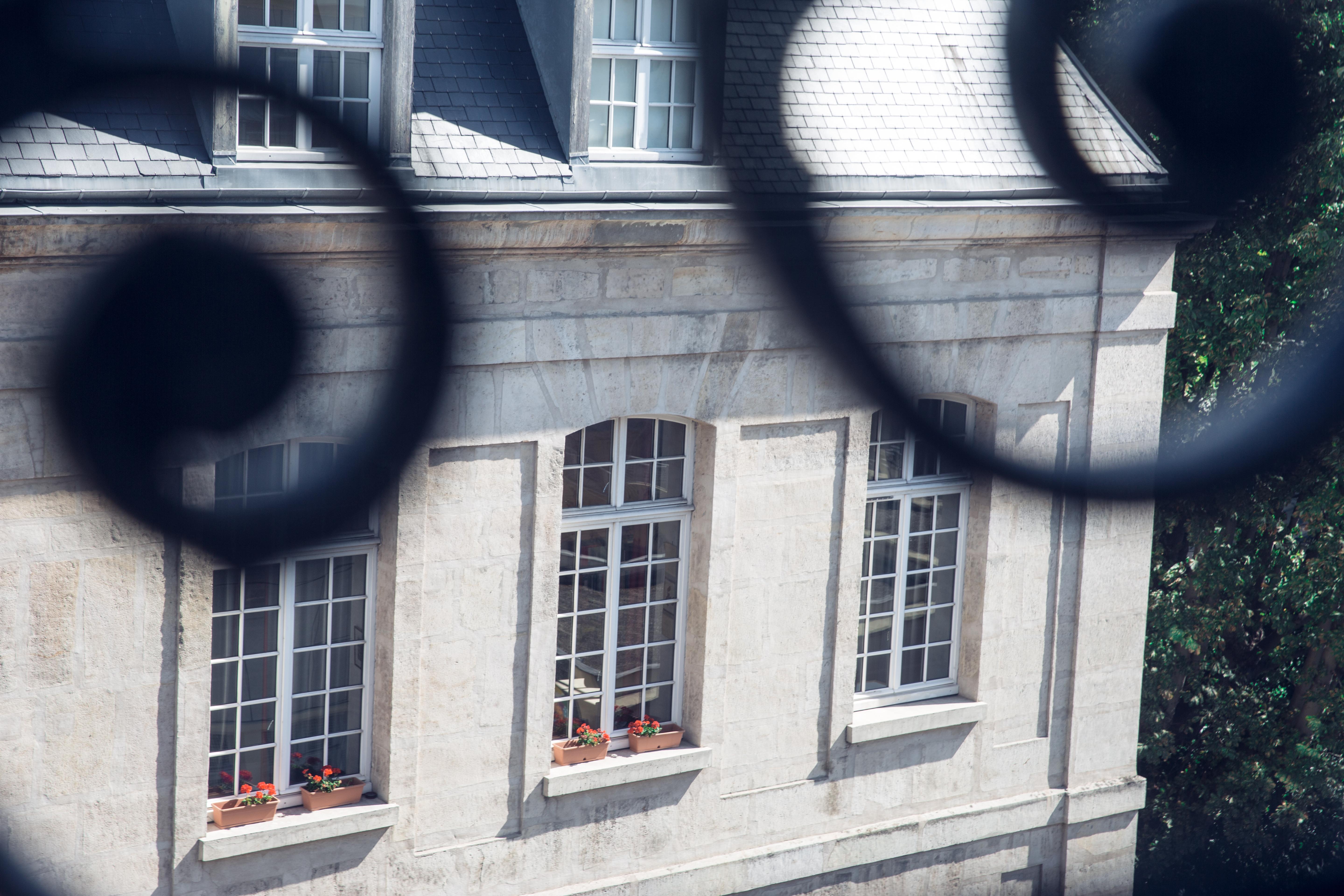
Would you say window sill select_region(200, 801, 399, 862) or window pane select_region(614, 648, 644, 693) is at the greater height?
window pane select_region(614, 648, 644, 693)

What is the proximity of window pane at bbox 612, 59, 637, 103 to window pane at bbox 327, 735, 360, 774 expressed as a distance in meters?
4.05

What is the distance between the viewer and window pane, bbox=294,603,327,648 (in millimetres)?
8492

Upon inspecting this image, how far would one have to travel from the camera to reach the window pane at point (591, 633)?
31.0 feet

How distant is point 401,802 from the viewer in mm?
8711

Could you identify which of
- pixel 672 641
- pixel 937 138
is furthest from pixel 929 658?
pixel 937 138

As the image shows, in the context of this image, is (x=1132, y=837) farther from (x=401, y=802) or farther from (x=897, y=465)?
(x=401, y=802)

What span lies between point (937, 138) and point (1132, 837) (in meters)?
Result: 6.11

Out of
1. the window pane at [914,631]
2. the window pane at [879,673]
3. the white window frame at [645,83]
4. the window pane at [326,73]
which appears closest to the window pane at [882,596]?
the window pane at [914,631]

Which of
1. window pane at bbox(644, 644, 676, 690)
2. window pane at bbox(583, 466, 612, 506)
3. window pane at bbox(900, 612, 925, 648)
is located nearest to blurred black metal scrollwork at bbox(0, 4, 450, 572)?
window pane at bbox(583, 466, 612, 506)

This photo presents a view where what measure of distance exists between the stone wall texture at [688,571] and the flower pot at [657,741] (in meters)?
0.19

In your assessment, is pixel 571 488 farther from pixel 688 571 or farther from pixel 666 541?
pixel 688 571

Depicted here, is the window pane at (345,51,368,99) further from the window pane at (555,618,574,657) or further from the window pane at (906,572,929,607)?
the window pane at (906,572,929,607)

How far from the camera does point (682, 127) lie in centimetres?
888

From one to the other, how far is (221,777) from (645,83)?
4.84 meters
